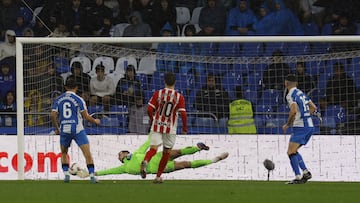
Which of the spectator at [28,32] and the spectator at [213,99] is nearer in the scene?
the spectator at [213,99]

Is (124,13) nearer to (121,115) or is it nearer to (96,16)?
(96,16)

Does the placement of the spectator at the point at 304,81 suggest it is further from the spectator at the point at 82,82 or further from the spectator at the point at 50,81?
the spectator at the point at 50,81

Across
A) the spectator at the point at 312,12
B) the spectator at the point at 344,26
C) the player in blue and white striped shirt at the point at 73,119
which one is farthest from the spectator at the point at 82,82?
the spectator at the point at 344,26

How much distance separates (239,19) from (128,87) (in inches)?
203

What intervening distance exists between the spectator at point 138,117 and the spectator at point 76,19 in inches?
215

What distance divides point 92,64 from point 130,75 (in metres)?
0.78

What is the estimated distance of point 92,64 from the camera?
21891mm

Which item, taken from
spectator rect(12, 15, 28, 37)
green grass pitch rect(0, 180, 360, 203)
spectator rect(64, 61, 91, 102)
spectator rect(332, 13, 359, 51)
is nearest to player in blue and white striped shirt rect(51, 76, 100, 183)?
green grass pitch rect(0, 180, 360, 203)

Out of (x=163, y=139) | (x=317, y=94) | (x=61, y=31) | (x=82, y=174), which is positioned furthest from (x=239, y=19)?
(x=163, y=139)

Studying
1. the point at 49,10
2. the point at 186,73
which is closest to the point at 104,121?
the point at 186,73

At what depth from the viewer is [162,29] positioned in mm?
26234

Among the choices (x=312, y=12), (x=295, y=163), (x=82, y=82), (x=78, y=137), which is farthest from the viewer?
(x=312, y=12)

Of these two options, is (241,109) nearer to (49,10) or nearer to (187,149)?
(187,149)

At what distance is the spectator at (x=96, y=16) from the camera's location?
26516 mm
